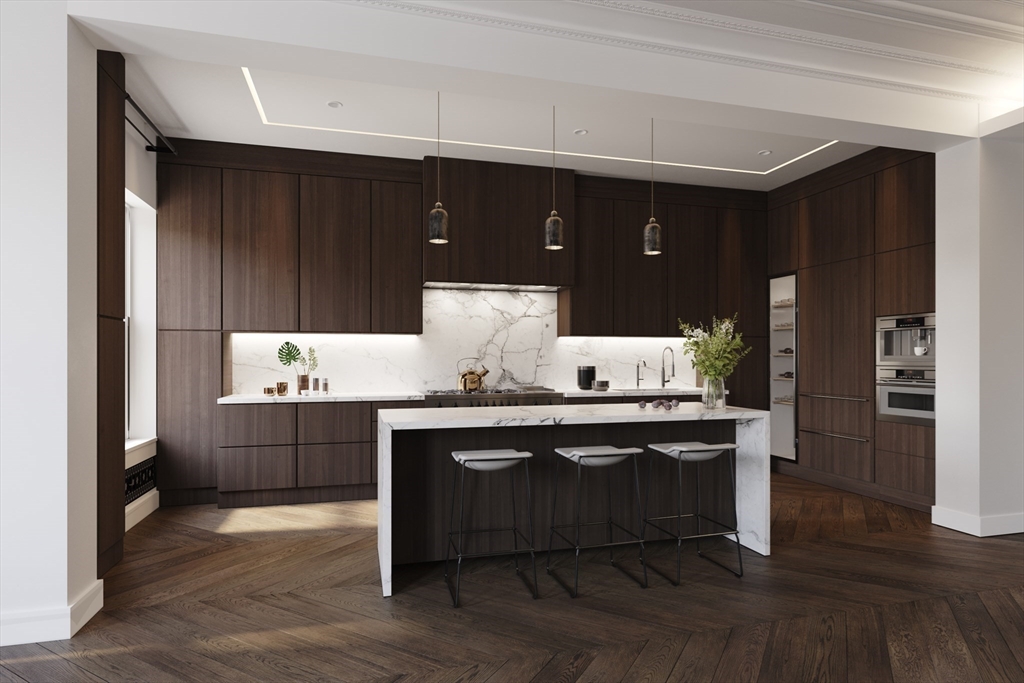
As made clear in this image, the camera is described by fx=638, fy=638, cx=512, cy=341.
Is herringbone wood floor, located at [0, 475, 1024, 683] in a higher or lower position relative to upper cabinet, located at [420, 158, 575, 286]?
lower

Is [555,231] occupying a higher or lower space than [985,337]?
higher

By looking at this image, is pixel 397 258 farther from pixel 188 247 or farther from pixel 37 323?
pixel 37 323

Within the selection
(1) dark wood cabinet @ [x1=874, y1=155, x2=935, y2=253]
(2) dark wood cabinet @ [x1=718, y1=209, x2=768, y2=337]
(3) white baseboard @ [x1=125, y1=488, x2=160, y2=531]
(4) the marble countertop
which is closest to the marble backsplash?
(2) dark wood cabinet @ [x1=718, y1=209, x2=768, y2=337]

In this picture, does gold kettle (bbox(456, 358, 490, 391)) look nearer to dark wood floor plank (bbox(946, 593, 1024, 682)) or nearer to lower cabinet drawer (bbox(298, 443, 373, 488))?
lower cabinet drawer (bbox(298, 443, 373, 488))

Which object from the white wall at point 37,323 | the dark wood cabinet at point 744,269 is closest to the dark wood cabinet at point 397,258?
the white wall at point 37,323

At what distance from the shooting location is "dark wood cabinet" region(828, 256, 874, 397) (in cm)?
568

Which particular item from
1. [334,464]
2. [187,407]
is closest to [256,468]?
[334,464]

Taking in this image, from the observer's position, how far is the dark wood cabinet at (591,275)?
6.45 meters

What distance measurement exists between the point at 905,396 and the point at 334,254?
505 cm

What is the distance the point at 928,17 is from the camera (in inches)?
145

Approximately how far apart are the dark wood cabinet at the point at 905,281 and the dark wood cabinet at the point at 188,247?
5.75 metres

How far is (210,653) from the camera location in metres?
2.77

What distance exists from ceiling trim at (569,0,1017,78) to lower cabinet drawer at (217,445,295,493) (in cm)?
412

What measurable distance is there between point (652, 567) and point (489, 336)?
3262 millimetres
